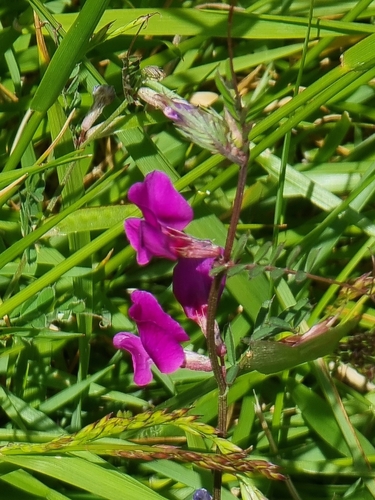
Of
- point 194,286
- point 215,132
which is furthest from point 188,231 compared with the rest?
point 215,132

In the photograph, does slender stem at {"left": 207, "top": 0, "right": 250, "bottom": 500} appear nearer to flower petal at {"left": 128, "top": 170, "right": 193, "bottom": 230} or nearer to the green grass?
flower petal at {"left": 128, "top": 170, "right": 193, "bottom": 230}

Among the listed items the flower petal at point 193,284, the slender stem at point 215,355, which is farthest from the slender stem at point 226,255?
the flower petal at point 193,284

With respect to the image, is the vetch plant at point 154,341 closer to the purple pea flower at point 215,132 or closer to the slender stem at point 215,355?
the slender stem at point 215,355

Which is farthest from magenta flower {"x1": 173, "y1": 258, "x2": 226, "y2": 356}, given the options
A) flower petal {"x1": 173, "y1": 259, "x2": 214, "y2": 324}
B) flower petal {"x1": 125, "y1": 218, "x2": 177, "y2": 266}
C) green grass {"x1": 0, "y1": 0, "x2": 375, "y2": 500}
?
green grass {"x1": 0, "y1": 0, "x2": 375, "y2": 500}

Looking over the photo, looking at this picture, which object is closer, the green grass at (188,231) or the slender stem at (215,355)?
the slender stem at (215,355)

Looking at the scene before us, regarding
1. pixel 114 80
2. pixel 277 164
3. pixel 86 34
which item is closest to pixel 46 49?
pixel 114 80

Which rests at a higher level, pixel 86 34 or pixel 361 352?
pixel 86 34

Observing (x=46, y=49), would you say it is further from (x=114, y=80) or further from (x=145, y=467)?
(x=145, y=467)
